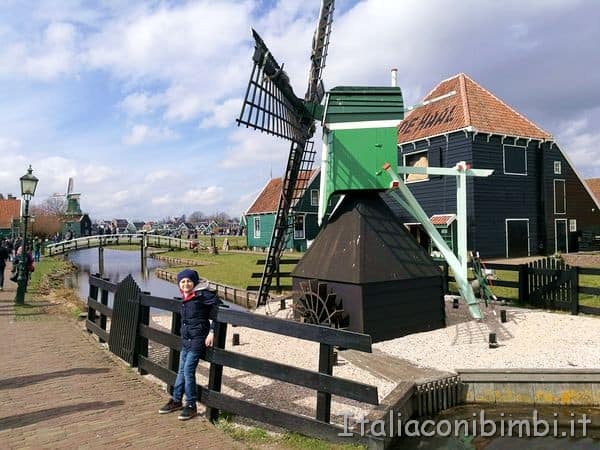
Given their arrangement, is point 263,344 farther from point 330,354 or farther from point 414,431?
point 330,354

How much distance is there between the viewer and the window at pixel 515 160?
2189 cm

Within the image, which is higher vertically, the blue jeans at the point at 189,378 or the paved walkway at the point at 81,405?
the blue jeans at the point at 189,378

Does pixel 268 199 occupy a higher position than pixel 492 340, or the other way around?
pixel 268 199

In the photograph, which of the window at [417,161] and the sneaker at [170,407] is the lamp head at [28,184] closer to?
A: the sneaker at [170,407]

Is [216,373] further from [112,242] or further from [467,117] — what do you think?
[112,242]

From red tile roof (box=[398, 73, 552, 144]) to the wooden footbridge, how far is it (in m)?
29.1

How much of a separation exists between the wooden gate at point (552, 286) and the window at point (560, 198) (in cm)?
1389

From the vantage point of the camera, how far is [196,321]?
468cm

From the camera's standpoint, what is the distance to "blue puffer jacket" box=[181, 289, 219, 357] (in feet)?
15.3

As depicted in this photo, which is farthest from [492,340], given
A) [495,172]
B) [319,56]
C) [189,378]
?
[495,172]

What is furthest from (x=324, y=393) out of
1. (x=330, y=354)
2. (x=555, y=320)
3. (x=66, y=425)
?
(x=555, y=320)

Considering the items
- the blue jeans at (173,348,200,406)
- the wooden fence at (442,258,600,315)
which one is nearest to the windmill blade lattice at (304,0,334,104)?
the wooden fence at (442,258,600,315)

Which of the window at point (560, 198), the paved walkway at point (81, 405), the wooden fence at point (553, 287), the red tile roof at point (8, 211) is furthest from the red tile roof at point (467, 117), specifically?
the red tile roof at point (8, 211)

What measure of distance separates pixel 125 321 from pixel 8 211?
2561 inches
